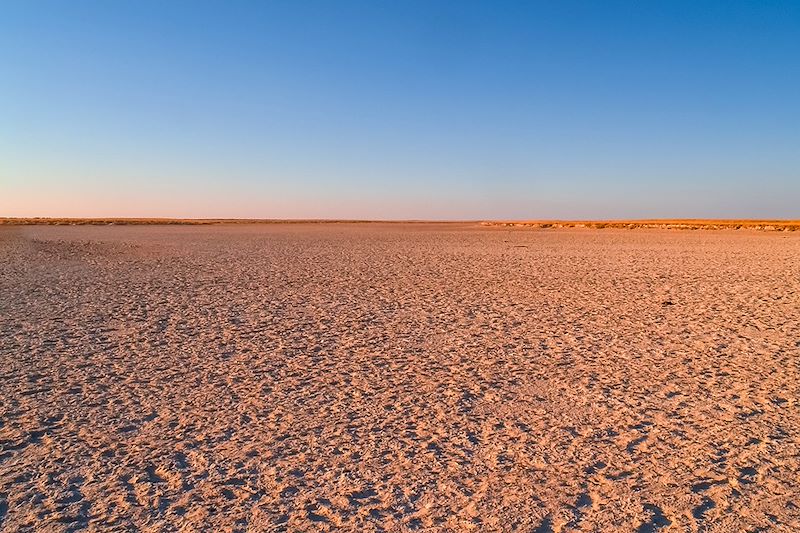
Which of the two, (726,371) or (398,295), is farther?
(398,295)


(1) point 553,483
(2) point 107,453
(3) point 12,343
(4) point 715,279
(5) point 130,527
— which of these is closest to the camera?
(5) point 130,527

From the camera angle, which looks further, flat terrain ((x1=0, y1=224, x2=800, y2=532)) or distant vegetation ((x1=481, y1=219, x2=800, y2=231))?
distant vegetation ((x1=481, y1=219, x2=800, y2=231))

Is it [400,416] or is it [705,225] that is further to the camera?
[705,225]

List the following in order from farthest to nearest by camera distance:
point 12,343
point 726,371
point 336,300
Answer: point 336,300 < point 12,343 < point 726,371

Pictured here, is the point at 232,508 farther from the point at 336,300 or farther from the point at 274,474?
the point at 336,300

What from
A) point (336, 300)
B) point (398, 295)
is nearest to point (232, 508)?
point (336, 300)

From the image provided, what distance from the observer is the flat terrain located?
2305 millimetres

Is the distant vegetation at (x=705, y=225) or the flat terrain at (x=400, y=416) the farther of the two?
the distant vegetation at (x=705, y=225)

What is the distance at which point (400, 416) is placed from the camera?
332 centimetres

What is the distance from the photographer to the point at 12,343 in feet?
16.8

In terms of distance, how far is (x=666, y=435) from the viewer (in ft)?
9.91

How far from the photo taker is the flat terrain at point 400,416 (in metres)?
2.30

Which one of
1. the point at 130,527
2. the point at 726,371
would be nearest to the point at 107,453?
the point at 130,527

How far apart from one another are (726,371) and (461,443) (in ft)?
7.98
